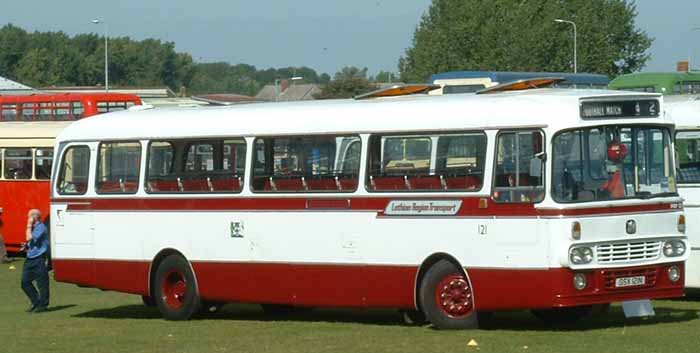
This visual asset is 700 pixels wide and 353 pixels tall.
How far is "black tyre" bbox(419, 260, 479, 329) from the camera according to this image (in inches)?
750

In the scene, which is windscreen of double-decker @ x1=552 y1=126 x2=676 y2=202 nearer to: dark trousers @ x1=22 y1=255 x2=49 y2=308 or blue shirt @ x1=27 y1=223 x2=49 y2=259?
blue shirt @ x1=27 y1=223 x2=49 y2=259

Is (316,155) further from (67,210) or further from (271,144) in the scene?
(67,210)

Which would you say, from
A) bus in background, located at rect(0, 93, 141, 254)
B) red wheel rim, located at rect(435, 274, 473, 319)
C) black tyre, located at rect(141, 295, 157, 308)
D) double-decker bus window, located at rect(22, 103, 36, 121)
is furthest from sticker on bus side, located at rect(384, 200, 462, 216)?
double-decker bus window, located at rect(22, 103, 36, 121)

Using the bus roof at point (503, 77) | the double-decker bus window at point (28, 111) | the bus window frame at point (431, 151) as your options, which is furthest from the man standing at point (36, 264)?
the bus roof at point (503, 77)

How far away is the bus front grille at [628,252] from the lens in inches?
721

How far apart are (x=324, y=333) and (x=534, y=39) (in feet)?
277

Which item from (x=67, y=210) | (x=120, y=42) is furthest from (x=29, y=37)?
(x=67, y=210)

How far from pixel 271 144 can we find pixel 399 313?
2992 mm

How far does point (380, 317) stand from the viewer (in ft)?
72.5

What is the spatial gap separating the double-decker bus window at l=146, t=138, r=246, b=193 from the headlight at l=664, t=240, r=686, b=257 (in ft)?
18.6

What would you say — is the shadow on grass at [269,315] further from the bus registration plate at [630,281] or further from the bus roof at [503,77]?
the bus roof at [503,77]

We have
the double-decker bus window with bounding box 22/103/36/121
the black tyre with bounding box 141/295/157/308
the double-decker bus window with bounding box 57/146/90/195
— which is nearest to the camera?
the black tyre with bounding box 141/295/157/308

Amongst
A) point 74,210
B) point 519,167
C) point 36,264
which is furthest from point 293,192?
point 36,264

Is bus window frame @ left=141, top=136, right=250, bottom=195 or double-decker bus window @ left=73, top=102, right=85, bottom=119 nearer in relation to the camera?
bus window frame @ left=141, top=136, right=250, bottom=195
